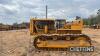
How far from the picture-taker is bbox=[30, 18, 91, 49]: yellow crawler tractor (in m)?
19.0

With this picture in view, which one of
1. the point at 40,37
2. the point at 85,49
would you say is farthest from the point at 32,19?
the point at 85,49

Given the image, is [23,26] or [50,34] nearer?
[50,34]

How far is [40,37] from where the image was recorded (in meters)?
19.1

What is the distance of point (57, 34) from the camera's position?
1909cm

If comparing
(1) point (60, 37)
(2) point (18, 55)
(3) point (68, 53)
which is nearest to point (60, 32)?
(1) point (60, 37)

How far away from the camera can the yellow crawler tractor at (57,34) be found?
19.0m

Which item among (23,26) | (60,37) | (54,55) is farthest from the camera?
(23,26)

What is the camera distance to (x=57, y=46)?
19.1m

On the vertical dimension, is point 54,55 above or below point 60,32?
below

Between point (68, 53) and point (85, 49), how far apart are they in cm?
116

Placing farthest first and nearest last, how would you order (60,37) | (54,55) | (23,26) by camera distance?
(23,26) → (60,37) → (54,55)

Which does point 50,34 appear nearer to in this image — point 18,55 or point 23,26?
point 18,55

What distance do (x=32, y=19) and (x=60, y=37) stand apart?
221cm

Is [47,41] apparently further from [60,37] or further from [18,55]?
[18,55]
